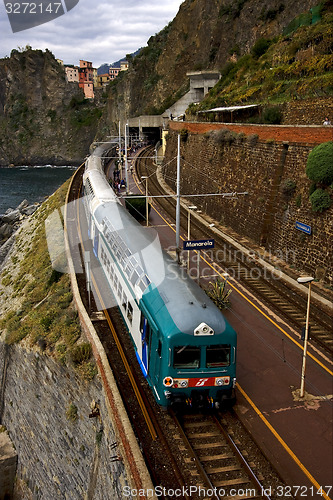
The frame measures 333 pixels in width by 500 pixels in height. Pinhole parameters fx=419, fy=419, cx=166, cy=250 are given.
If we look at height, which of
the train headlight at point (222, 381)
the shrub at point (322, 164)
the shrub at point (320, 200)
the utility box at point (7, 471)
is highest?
the shrub at point (322, 164)

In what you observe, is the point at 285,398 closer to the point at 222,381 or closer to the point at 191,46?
the point at 222,381

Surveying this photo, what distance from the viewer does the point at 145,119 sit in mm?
78750

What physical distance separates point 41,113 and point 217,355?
497 ft

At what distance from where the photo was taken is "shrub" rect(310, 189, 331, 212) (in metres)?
19.3

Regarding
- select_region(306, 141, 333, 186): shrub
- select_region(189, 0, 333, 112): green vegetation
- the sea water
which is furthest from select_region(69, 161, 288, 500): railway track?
the sea water

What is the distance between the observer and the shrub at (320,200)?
1928 cm

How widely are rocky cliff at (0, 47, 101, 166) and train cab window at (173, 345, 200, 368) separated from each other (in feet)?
437

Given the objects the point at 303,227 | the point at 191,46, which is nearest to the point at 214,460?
the point at 303,227

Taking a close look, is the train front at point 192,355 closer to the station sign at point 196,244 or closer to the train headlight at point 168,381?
the train headlight at point 168,381

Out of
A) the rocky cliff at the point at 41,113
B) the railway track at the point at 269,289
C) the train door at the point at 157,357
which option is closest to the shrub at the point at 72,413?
the train door at the point at 157,357

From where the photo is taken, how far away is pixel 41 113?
146 metres

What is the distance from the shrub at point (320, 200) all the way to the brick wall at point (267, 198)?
291 mm

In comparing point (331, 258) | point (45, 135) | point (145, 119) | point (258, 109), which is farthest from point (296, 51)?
point (45, 135)

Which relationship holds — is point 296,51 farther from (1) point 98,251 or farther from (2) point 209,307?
(2) point 209,307
